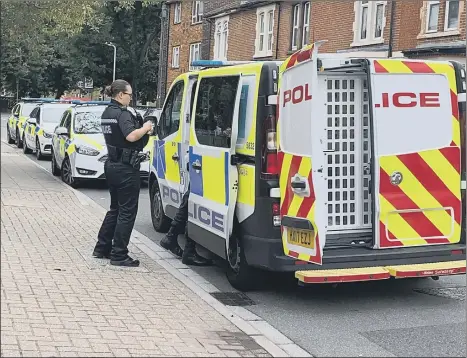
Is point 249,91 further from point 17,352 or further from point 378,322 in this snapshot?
point 17,352

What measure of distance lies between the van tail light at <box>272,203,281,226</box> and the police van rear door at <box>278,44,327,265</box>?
0.05 m

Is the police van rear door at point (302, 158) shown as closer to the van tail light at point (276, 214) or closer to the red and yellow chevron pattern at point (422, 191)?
the van tail light at point (276, 214)

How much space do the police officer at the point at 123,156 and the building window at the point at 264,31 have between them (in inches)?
854

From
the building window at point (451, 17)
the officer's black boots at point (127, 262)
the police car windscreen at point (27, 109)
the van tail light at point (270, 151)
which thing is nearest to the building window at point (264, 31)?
the police car windscreen at point (27, 109)

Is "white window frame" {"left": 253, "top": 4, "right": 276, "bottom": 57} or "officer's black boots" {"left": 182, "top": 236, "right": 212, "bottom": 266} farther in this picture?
"white window frame" {"left": 253, "top": 4, "right": 276, "bottom": 57}

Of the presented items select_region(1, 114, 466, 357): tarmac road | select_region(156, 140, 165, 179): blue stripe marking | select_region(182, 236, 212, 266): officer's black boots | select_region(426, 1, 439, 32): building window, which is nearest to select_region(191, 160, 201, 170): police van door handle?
select_region(182, 236, 212, 266): officer's black boots

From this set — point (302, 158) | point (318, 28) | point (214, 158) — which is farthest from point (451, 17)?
point (302, 158)

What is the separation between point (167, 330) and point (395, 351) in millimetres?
1706

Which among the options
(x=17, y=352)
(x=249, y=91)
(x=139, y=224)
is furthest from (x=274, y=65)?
(x=139, y=224)

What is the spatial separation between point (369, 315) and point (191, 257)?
2.55 metres

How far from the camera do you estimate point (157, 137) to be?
9.57 metres

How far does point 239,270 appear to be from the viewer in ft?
22.2

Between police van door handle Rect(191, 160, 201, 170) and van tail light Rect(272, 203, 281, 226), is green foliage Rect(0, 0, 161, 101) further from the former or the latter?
van tail light Rect(272, 203, 281, 226)

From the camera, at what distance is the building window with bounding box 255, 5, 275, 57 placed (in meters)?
28.8
